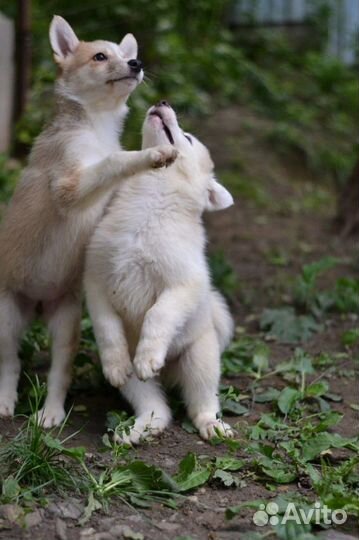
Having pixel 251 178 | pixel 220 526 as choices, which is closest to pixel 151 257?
pixel 220 526

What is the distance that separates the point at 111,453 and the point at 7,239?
140 centimetres

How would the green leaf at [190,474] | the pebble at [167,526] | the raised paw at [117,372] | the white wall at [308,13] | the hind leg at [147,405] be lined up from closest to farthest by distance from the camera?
the pebble at [167,526], the green leaf at [190,474], the raised paw at [117,372], the hind leg at [147,405], the white wall at [308,13]

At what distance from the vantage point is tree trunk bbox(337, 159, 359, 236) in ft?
26.9

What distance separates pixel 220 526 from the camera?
134 inches

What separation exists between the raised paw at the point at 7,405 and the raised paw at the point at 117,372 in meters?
0.61

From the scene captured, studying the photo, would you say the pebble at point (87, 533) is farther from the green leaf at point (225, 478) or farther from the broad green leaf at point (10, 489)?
the green leaf at point (225, 478)

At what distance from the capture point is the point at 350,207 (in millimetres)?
8281

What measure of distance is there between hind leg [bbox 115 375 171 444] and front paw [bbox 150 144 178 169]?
115 cm

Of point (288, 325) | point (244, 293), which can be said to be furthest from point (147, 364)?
point (244, 293)

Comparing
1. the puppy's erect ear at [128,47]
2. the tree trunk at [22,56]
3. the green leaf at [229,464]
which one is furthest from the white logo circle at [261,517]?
the tree trunk at [22,56]

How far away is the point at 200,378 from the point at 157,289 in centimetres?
58

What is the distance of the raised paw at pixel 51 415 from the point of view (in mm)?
4316

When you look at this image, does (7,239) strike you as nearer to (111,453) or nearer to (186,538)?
(111,453)

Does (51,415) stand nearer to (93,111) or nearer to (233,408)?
(233,408)
